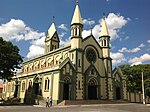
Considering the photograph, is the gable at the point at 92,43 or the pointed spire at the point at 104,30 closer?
the gable at the point at 92,43

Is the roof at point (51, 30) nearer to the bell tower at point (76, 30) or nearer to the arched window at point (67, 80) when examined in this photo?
the bell tower at point (76, 30)

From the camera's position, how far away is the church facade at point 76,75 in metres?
37.4

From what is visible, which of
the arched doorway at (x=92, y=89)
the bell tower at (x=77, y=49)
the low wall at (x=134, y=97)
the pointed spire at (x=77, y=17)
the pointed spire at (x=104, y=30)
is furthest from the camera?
the low wall at (x=134, y=97)

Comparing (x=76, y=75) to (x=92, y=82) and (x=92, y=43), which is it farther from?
(x=92, y=43)

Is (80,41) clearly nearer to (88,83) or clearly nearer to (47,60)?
(88,83)

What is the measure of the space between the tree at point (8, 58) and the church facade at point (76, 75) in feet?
19.5

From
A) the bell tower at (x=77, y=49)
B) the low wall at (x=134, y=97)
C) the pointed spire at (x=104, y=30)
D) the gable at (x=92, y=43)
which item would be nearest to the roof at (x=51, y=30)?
the bell tower at (x=77, y=49)

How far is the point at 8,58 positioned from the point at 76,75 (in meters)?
14.3

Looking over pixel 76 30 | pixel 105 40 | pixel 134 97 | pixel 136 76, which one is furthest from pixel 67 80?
pixel 136 76

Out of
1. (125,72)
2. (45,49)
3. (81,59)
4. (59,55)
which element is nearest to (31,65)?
(45,49)

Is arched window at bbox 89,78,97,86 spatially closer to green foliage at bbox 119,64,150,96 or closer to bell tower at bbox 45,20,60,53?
bell tower at bbox 45,20,60,53

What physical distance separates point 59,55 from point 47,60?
593 centimetres

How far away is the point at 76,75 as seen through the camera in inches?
1539

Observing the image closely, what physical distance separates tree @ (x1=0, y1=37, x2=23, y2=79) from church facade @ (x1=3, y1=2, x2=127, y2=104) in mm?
5947
